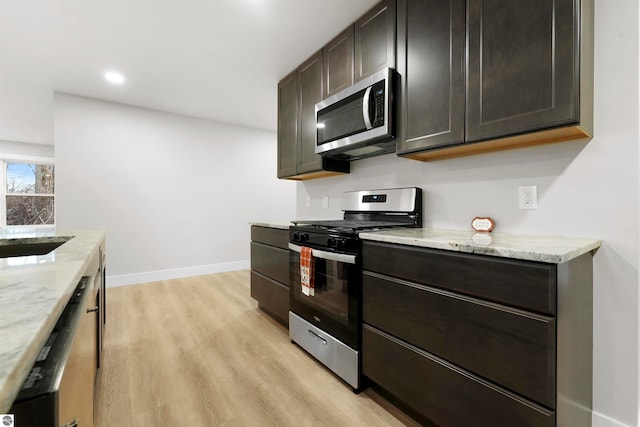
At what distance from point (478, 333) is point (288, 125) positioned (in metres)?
2.50

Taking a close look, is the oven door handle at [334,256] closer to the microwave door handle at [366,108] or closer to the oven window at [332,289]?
the oven window at [332,289]

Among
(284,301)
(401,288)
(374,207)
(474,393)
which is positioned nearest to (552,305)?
(474,393)

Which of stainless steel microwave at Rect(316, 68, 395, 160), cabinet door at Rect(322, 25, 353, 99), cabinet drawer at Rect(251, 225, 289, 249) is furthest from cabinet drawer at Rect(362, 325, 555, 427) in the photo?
cabinet door at Rect(322, 25, 353, 99)

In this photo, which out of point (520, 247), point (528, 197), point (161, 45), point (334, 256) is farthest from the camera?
point (161, 45)

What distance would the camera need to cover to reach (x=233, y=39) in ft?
8.07

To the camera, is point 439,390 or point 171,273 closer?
point 439,390

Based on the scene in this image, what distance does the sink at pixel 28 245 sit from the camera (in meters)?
1.63

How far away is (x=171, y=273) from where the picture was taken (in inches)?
168

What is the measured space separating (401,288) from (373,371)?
1.76 ft

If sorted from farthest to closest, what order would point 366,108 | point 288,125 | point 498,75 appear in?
point 288,125
point 366,108
point 498,75

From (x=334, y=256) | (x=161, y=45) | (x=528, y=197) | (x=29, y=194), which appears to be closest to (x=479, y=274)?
(x=528, y=197)

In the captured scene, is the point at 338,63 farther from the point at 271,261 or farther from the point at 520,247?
the point at 520,247

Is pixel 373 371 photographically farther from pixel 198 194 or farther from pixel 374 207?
pixel 198 194

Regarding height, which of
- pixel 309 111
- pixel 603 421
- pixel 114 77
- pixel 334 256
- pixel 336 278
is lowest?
pixel 603 421
